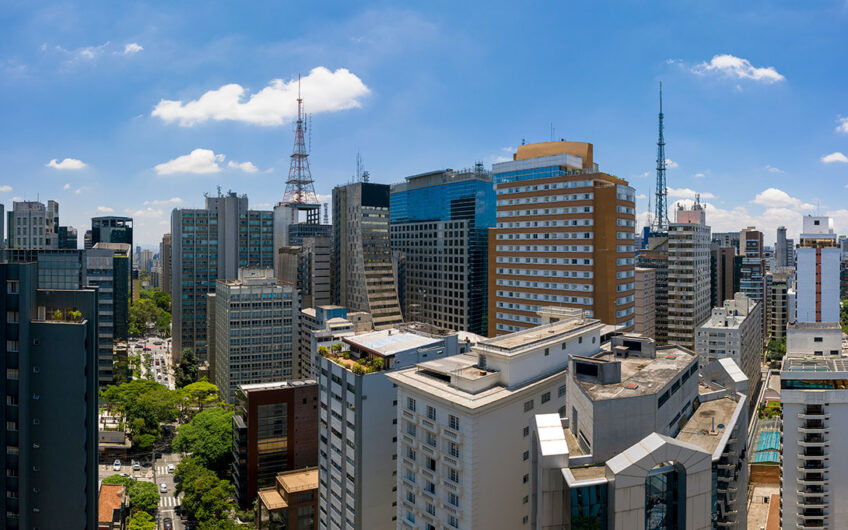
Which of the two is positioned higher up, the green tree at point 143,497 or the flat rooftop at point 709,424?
the flat rooftop at point 709,424

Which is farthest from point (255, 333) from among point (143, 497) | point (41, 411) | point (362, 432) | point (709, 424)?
point (709, 424)

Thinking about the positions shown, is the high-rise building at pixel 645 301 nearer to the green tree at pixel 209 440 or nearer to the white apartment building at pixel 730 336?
the white apartment building at pixel 730 336

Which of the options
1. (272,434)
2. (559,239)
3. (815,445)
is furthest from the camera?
(559,239)

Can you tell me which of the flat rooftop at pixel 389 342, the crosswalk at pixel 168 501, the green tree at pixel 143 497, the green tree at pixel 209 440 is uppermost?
the flat rooftop at pixel 389 342

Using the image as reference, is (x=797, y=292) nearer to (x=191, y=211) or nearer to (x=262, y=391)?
(x=262, y=391)

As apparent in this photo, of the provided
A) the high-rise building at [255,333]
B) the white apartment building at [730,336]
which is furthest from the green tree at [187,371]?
the white apartment building at [730,336]

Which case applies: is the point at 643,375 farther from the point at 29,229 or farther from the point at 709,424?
the point at 29,229
